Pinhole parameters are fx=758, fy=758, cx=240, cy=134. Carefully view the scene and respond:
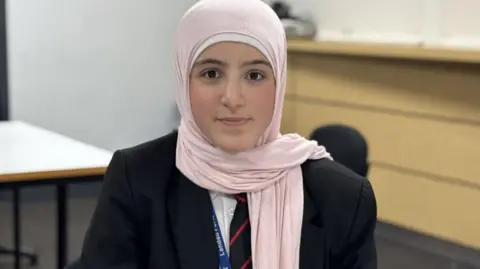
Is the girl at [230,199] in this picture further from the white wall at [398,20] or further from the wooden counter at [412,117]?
the white wall at [398,20]

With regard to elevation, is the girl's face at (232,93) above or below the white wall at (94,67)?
above

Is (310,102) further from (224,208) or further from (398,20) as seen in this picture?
(224,208)

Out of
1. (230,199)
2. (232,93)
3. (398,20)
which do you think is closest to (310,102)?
(398,20)

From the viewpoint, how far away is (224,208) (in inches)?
49.6

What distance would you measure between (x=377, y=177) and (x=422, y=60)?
30.6 inches

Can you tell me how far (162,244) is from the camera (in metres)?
1.22

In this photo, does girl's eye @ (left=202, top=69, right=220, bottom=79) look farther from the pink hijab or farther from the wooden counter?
the wooden counter

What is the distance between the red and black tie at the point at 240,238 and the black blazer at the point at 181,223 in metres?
0.03

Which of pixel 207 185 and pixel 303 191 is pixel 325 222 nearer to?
pixel 303 191

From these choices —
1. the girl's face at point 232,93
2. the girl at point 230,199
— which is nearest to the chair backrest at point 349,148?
the girl at point 230,199

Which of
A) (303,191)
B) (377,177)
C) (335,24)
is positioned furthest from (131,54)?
(303,191)

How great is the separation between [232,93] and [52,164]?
1.57 metres

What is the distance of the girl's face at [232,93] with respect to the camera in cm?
115

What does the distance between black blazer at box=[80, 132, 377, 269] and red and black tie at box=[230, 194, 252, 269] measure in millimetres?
34
